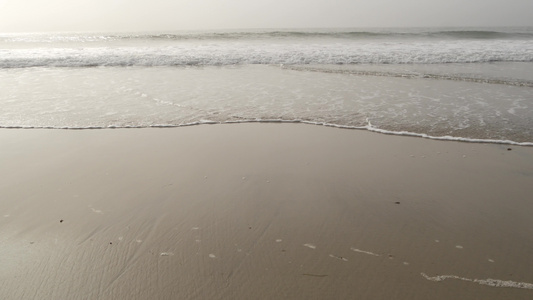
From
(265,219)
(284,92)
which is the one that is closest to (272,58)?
(284,92)

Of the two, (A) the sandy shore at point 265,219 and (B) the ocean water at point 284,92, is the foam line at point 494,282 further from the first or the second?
(B) the ocean water at point 284,92

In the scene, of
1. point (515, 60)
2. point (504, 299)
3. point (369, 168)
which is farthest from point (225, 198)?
point (515, 60)

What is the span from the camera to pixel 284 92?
8.06m

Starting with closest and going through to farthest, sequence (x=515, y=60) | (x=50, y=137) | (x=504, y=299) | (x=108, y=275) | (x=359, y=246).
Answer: (x=504, y=299), (x=108, y=275), (x=359, y=246), (x=50, y=137), (x=515, y=60)

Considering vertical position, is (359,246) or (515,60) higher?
(515,60)

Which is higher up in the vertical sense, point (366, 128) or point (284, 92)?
point (284, 92)

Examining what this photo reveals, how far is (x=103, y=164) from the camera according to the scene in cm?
434

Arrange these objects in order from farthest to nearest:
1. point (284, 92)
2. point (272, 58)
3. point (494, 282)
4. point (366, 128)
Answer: point (272, 58), point (284, 92), point (366, 128), point (494, 282)

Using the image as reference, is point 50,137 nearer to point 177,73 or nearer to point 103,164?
point 103,164

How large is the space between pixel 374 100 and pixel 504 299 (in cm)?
550

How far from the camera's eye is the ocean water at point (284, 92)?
592 centimetres

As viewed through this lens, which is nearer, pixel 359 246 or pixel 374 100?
pixel 359 246

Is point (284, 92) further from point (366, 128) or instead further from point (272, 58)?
point (272, 58)

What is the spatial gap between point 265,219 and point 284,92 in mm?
5337
